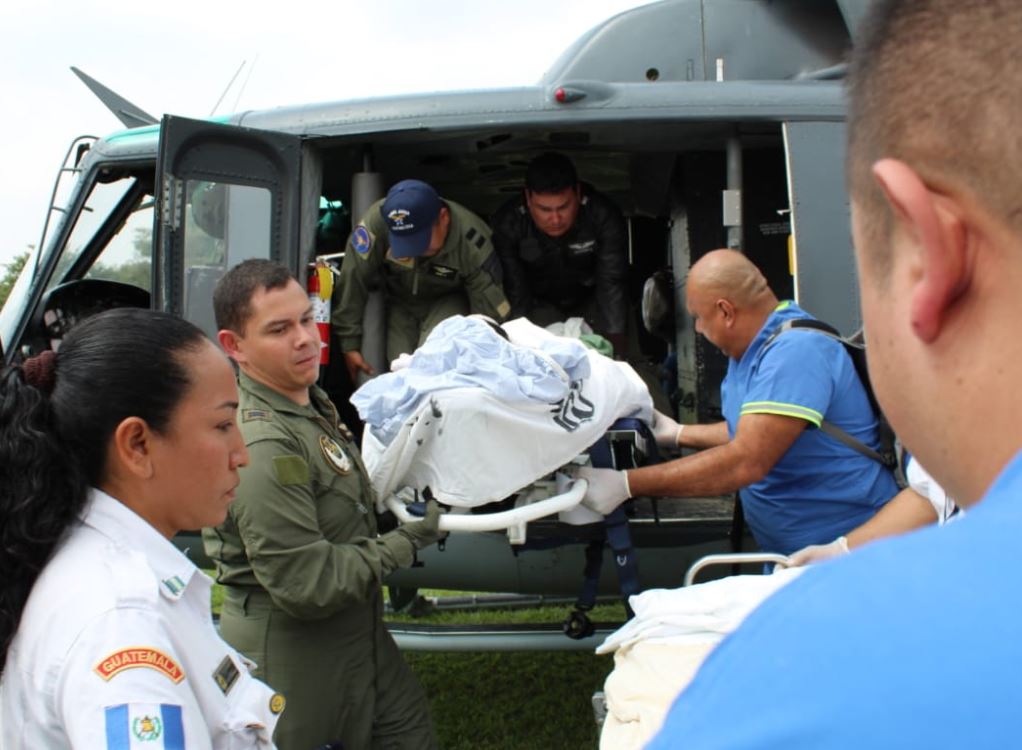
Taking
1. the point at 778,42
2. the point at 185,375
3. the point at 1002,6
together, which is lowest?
the point at 185,375

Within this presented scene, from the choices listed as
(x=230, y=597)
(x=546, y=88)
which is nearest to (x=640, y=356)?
(x=546, y=88)

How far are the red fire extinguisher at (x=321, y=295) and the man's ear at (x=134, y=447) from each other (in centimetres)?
237

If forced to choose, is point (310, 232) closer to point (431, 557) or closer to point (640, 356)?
point (431, 557)

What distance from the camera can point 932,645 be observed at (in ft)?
1.34

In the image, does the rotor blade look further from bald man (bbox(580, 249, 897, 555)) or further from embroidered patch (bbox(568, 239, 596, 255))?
bald man (bbox(580, 249, 897, 555))

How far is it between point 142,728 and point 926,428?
3.22 feet

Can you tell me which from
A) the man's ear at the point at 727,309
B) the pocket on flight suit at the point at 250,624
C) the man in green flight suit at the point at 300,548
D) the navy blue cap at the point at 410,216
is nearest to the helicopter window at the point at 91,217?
the navy blue cap at the point at 410,216

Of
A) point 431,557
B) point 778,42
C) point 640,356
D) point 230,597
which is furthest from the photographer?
point 640,356

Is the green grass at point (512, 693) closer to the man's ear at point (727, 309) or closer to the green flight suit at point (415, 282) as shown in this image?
the green flight suit at point (415, 282)

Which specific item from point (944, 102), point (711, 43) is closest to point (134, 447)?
point (944, 102)

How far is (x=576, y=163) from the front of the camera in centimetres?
505

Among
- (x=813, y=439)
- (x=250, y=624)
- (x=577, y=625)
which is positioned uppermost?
(x=813, y=439)

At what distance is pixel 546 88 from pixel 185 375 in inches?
99.0

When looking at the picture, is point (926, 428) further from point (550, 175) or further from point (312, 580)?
point (550, 175)
